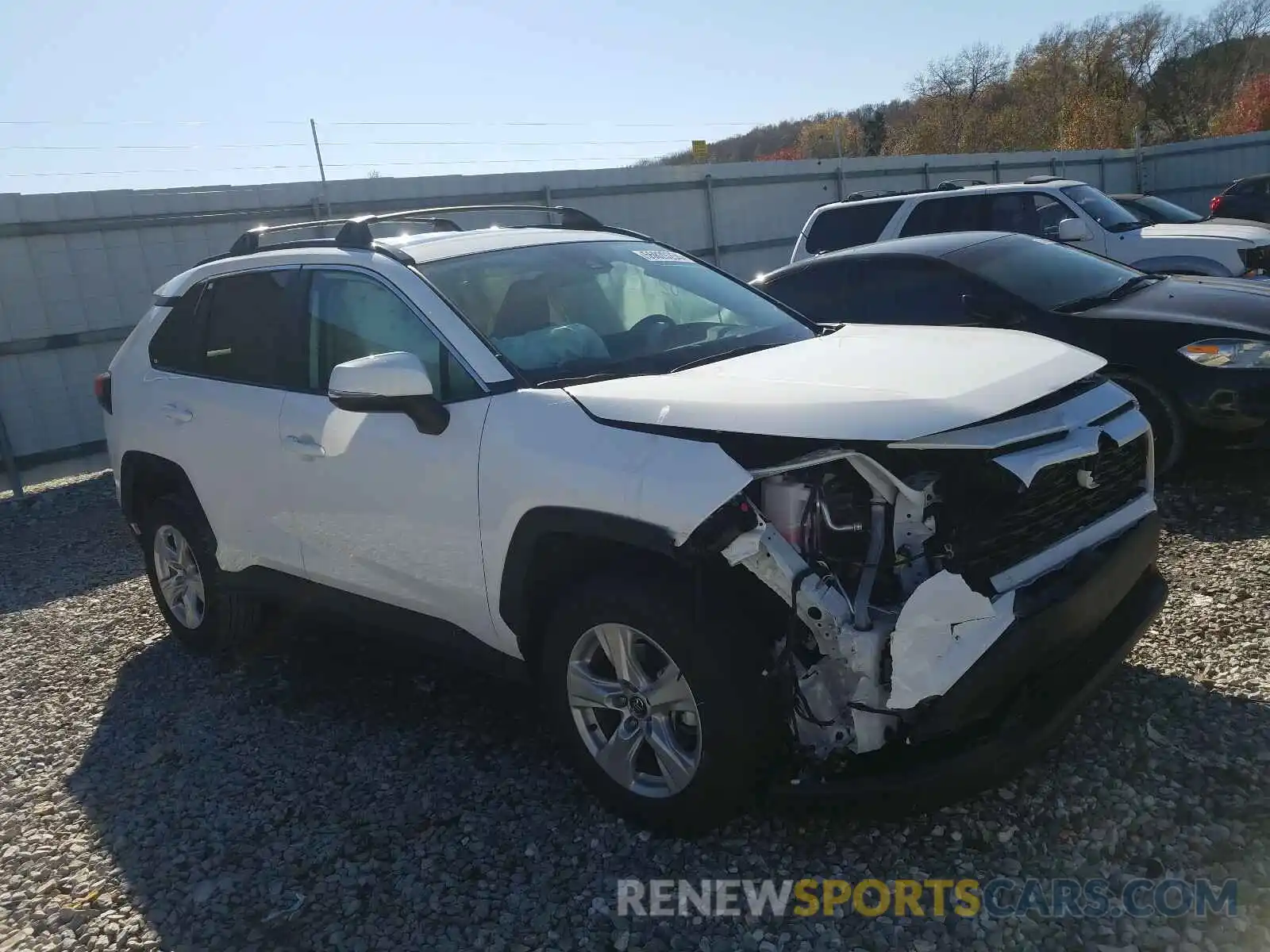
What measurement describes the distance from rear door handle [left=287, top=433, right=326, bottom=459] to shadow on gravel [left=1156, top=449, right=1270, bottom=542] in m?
4.06

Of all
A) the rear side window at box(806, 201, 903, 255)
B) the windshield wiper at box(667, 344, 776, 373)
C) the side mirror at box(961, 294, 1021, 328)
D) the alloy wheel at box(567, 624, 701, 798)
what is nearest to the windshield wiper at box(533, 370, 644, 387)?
the windshield wiper at box(667, 344, 776, 373)

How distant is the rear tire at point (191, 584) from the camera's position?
4.67 metres

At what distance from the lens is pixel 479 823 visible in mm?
3252

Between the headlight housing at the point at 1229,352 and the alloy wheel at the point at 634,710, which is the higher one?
the headlight housing at the point at 1229,352

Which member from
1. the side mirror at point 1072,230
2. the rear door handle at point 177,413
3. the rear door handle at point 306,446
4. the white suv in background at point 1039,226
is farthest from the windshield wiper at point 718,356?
the white suv in background at point 1039,226

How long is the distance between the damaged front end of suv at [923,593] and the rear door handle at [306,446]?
178 cm

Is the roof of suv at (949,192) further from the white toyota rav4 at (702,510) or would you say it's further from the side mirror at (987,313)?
the white toyota rav4 at (702,510)

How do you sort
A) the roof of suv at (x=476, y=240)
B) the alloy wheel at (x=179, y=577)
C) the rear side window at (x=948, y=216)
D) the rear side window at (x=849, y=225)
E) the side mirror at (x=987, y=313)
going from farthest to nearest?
the rear side window at (x=849, y=225), the rear side window at (x=948, y=216), the side mirror at (x=987, y=313), the alloy wheel at (x=179, y=577), the roof of suv at (x=476, y=240)

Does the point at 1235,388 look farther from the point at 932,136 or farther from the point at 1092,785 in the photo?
the point at 932,136

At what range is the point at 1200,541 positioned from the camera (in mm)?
4809

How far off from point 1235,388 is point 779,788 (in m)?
3.79

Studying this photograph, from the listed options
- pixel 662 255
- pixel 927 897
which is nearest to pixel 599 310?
pixel 662 255

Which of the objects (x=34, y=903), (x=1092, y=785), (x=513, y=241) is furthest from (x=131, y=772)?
(x=1092, y=785)

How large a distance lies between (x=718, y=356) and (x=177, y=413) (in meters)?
2.60
